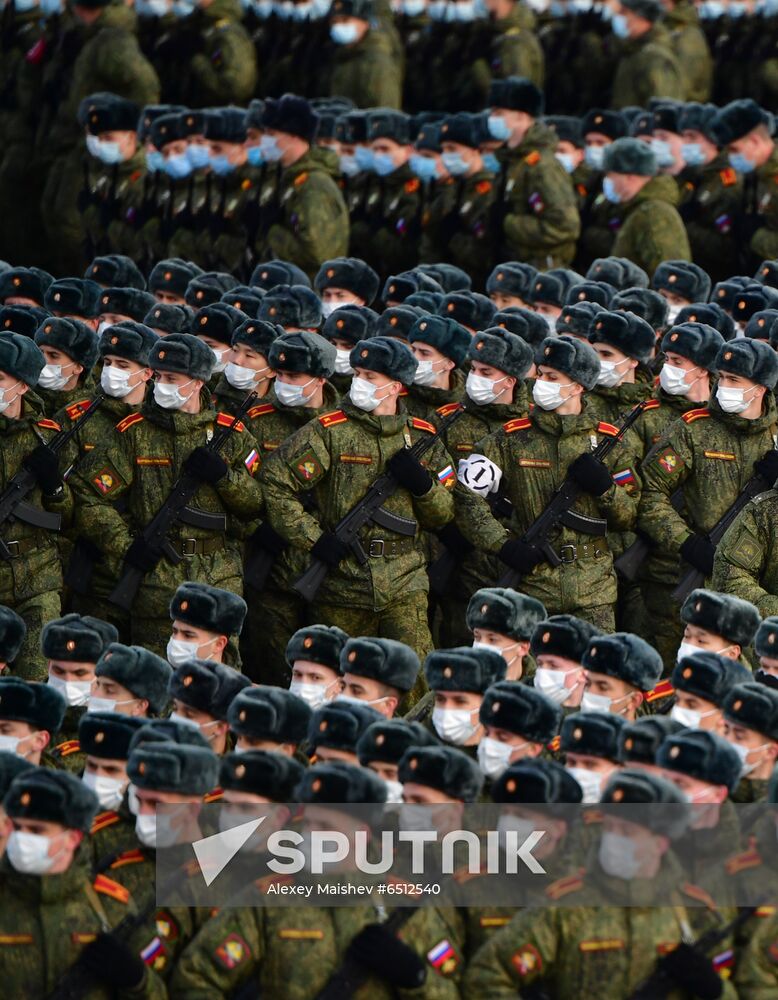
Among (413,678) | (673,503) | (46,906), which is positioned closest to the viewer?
(46,906)

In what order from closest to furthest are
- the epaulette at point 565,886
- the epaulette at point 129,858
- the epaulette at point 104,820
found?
the epaulette at point 565,886
the epaulette at point 129,858
the epaulette at point 104,820

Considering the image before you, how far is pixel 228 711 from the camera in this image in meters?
11.9

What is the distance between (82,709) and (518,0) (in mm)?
12883

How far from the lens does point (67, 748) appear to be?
12.5 metres

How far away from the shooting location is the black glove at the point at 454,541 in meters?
14.8

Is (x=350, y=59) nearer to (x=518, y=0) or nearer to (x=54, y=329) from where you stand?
(x=518, y=0)

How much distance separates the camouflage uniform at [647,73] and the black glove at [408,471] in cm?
966

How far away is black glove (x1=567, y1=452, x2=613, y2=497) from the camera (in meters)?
14.3

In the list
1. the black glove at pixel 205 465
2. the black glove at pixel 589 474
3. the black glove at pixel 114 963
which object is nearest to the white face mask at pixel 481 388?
the black glove at pixel 589 474

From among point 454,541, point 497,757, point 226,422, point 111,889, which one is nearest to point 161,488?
point 226,422

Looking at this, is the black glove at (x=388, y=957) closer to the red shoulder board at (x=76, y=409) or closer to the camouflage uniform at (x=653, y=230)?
the red shoulder board at (x=76, y=409)

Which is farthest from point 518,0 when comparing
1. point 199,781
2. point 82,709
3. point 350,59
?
point 199,781

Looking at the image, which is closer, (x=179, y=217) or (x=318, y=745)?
(x=318, y=745)

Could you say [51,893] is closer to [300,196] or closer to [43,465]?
[43,465]
